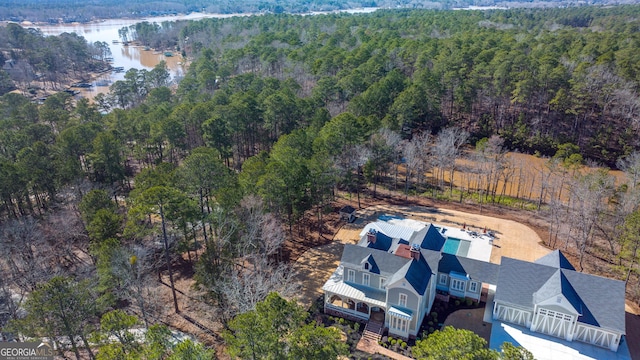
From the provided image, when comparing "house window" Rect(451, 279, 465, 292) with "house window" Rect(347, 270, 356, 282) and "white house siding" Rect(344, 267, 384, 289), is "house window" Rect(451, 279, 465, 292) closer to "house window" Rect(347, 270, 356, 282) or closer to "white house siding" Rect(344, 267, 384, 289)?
"white house siding" Rect(344, 267, 384, 289)

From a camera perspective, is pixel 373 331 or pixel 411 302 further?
pixel 373 331

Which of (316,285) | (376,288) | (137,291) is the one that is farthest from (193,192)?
(376,288)

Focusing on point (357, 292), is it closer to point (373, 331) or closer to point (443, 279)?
point (373, 331)

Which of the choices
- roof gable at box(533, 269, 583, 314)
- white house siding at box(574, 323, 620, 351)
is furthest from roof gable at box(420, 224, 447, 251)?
white house siding at box(574, 323, 620, 351)

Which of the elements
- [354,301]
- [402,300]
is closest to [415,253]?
[402,300]

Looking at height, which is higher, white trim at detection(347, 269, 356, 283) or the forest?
the forest
